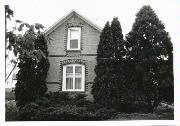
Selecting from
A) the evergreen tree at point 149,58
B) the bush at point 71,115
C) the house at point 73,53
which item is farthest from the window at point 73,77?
the bush at point 71,115

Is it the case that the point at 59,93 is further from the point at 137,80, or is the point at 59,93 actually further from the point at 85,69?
the point at 137,80

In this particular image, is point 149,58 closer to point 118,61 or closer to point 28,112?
point 118,61

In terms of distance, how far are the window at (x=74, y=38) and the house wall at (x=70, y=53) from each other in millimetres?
201

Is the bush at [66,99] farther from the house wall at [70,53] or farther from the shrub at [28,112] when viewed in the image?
the shrub at [28,112]

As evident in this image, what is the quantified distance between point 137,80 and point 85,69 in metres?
2.91

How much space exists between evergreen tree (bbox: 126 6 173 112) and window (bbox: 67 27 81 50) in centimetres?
305

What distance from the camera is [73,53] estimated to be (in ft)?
49.3

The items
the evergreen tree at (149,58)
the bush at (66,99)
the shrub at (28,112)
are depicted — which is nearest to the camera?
the shrub at (28,112)

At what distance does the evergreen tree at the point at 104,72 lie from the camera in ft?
43.0

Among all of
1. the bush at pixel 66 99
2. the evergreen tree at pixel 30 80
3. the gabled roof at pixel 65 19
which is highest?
the gabled roof at pixel 65 19

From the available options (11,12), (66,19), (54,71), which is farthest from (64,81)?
(11,12)

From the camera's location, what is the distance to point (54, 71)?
14945 millimetres

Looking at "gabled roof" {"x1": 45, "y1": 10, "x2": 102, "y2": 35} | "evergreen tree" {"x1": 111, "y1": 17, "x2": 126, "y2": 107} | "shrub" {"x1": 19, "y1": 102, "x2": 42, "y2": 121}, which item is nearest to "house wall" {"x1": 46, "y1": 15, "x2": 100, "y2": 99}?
"gabled roof" {"x1": 45, "y1": 10, "x2": 102, "y2": 35}

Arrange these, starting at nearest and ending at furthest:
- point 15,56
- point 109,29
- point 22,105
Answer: point 15,56 < point 22,105 < point 109,29
